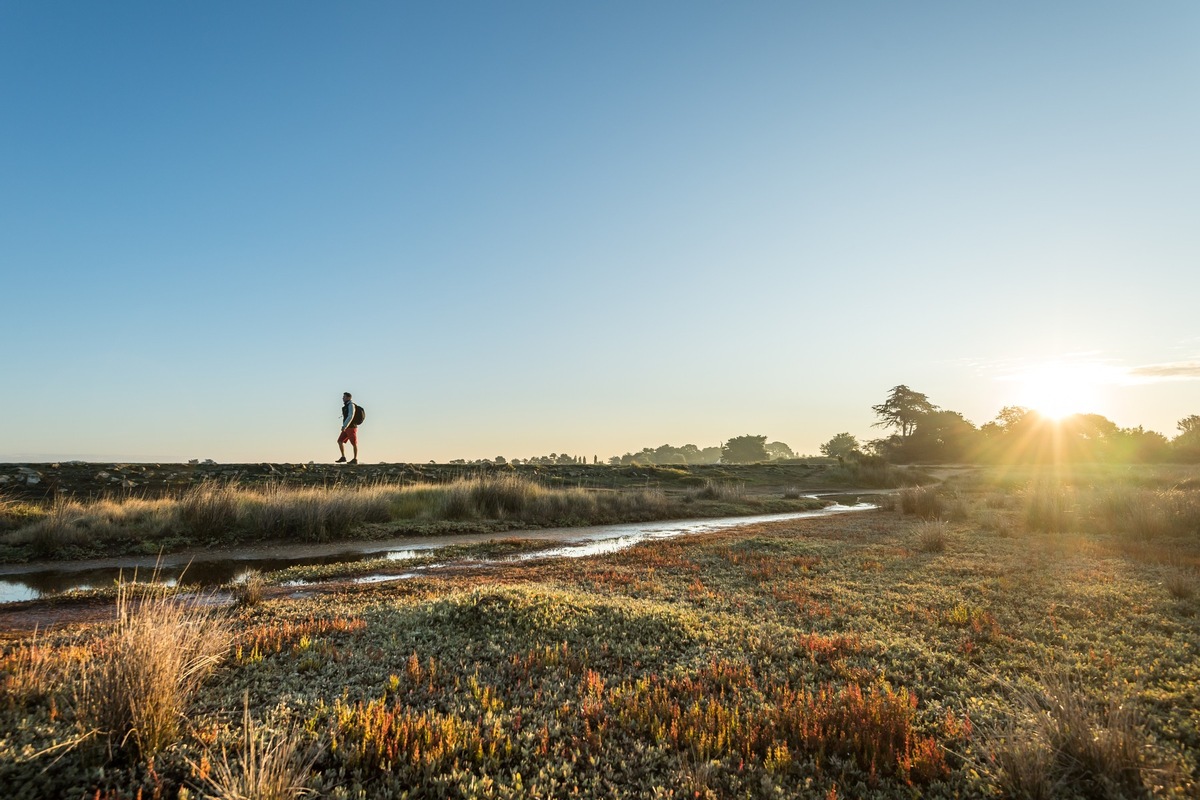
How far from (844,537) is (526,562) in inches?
418

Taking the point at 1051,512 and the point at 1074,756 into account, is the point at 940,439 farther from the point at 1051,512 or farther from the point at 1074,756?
the point at 1074,756

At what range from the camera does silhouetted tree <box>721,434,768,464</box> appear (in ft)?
441

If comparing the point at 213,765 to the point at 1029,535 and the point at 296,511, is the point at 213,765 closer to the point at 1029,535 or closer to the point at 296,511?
the point at 296,511

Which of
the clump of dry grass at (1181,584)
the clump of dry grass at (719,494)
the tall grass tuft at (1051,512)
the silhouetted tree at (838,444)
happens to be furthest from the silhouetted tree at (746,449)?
the clump of dry grass at (1181,584)

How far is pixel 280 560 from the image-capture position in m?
17.4

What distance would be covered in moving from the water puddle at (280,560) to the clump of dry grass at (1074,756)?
11308 mm

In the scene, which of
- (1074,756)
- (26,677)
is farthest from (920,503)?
(26,677)

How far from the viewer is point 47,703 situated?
4.98 m

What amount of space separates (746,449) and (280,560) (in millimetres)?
126534

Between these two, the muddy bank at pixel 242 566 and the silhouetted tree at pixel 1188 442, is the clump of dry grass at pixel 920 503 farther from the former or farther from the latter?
the silhouetted tree at pixel 1188 442

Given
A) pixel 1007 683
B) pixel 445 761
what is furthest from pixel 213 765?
pixel 1007 683

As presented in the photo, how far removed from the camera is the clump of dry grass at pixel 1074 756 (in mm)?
4039

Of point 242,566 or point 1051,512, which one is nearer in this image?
point 242,566

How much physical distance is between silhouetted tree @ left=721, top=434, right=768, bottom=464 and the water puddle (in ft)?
369
